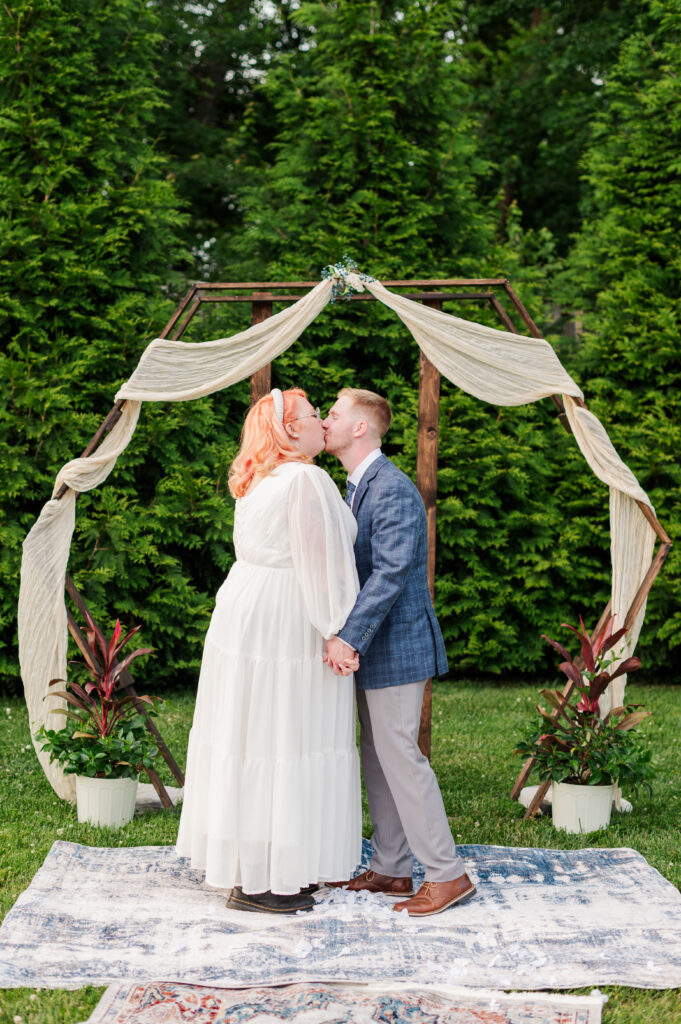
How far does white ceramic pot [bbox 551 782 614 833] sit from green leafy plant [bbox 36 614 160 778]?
205cm

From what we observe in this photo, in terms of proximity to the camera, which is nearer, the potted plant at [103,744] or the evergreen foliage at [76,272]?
the potted plant at [103,744]

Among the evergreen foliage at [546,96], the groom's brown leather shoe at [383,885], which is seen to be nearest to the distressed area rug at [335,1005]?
the groom's brown leather shoe at [383,885]

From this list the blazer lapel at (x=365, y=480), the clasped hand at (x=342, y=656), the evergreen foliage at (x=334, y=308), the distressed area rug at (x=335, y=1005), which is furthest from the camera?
the evergreen foliage at (x=334, y=308)

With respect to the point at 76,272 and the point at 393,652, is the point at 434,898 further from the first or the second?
the point at 76,272

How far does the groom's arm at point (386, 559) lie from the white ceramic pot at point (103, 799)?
1.73m

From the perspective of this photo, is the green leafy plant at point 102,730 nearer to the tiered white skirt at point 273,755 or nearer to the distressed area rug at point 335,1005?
the tiered white skirt at point 273,755

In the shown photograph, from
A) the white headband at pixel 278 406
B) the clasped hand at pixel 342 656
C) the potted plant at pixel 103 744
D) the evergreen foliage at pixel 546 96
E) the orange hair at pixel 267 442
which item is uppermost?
the evergreen foliage at pixel 546 96

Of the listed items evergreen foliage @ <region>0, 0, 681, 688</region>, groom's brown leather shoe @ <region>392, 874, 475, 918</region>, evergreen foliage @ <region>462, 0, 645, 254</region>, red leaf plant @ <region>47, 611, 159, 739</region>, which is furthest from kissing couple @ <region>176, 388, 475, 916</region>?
evergreen foliage @ <region>462, 0, 645, 254</region>

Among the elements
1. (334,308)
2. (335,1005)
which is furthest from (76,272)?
(335,1005)

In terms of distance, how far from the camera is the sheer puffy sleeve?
3.80m

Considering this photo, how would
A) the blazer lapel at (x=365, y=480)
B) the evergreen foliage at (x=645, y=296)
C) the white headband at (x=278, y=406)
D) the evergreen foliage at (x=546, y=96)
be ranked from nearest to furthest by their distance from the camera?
the white headband at (x=278, y=406) < the blazer lapel at (x=365, y=480) < the evergreen foliage at (x=645, y=296) < the evergreen foliage at (x=546, y=96)

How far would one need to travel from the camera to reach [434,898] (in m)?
3.90

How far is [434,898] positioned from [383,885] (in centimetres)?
32

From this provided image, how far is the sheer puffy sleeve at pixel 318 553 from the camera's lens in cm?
380
